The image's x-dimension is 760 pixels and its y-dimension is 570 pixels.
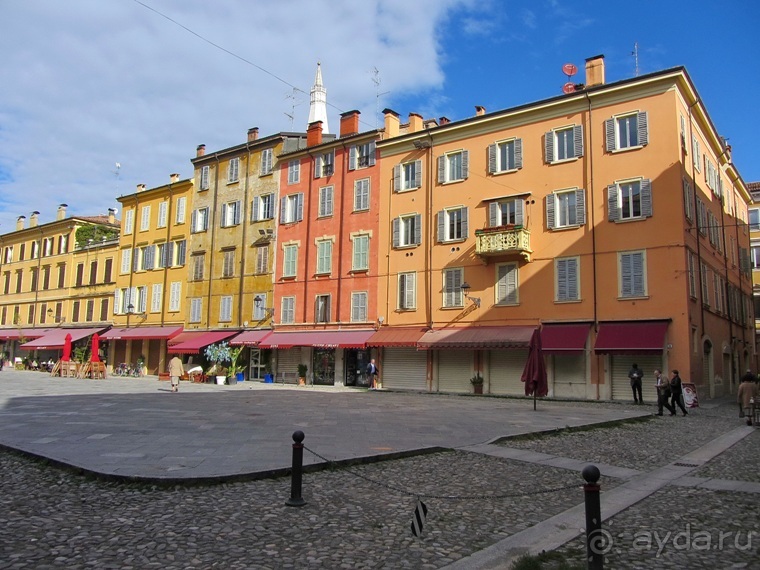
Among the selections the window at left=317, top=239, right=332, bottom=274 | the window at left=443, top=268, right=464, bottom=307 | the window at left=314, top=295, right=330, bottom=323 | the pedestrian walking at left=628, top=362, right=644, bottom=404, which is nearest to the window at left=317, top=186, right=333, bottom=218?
the window at left=317, top=239, right=332, bottom=274

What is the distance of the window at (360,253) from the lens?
35.2 metres

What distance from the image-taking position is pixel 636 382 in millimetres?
23531

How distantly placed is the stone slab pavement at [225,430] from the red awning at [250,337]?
15762 millimetres

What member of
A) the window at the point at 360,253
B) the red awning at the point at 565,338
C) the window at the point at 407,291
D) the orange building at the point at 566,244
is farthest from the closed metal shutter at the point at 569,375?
the window at the point at 360,253

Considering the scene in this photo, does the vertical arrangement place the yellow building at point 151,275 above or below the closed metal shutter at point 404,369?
above

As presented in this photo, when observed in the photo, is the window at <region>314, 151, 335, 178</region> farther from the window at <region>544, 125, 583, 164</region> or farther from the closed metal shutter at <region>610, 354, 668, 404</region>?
the closed metal shutter at <region>610, 354, 668, 404</region>

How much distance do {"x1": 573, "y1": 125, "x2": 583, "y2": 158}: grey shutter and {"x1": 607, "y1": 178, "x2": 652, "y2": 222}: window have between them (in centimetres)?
230

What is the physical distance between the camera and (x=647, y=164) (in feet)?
85.9

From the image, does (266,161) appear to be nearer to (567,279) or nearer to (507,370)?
(507,370)

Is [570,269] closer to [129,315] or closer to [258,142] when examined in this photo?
[258,142]

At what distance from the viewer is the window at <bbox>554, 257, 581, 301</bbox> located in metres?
27.5

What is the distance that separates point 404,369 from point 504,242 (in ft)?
29.2

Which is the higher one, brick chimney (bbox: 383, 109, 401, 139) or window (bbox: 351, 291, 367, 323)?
brick chimney (bbox: 383, 109, 401, 139)

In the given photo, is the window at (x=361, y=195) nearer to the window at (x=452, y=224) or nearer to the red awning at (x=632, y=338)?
the window at (x=452, y=224)
